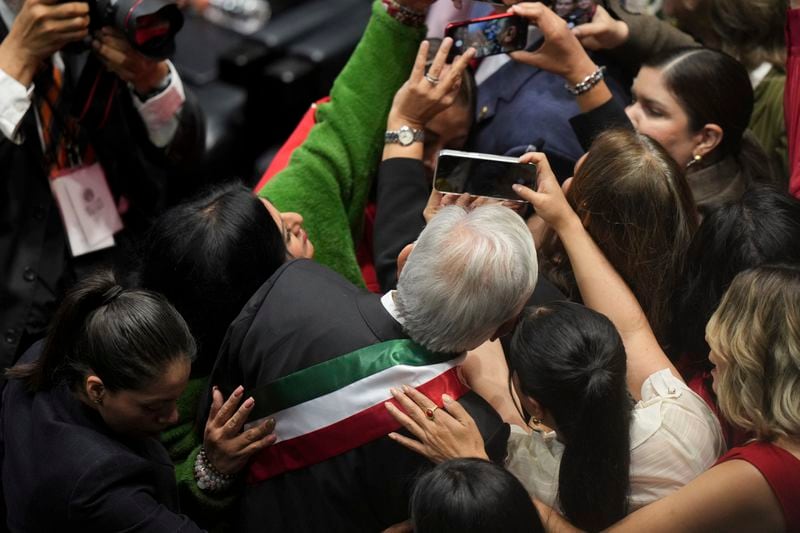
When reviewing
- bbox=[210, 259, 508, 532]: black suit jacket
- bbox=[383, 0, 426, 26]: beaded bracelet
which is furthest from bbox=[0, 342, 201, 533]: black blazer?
bbox=[383, 0, 426, 26]: beaded bracelet

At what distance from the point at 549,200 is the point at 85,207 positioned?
93cm

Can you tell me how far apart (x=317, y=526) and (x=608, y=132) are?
73cm

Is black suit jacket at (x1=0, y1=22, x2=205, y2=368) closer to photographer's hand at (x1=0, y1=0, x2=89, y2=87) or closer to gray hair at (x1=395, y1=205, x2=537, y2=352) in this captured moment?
photographer's hand at (x1=0, y1=0, x2=89, y2=87)

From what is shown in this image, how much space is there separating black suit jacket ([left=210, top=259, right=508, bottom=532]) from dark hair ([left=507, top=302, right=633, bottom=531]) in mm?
93

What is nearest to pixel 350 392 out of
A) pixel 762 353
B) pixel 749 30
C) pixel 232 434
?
pixel 232 434

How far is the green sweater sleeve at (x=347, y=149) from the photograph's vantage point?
158 centimetres

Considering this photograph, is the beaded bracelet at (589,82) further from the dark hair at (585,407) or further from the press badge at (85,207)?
the press badge at (85,207)

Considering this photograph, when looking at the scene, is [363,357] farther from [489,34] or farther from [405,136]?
[489,34]

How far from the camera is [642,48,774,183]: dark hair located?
1615mm

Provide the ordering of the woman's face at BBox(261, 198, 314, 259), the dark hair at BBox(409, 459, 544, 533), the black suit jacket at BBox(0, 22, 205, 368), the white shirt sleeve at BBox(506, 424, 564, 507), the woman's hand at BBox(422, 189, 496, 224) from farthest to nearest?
the black suit jacket at BBox(0, 22, 205, 368) < the woman's face at BBox(261, 198, 314, 259) < the woman's hand at BBox(422, 189, 496, 224) < the white shirt sleeve at BBox(506, 424, 564, 507) < the dark hair at BBox(409, 459, 544, 533)

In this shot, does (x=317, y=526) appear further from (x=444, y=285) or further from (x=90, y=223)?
(x=90, y=223)

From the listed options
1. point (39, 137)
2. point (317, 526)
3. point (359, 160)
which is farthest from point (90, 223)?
point (317, 526)

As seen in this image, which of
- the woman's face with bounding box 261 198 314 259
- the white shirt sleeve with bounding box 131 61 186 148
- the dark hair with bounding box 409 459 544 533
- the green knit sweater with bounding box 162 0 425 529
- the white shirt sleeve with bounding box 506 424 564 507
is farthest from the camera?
the white shirt sleeve with bounding box 131 61 186 148

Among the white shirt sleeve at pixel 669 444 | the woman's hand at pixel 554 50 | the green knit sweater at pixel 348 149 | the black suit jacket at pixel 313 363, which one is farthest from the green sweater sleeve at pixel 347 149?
the white shirt sleeve at pixel 669 444
